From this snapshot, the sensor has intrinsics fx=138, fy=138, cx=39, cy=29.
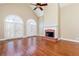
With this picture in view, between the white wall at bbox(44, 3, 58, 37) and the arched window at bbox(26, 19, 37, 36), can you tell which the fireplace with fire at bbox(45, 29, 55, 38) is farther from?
the arched window at bbox(26, 19, 37, 36)

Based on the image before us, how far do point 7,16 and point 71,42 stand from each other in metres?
1.03

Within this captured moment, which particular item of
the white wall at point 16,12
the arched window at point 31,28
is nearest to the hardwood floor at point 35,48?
the arched window at point 31,28

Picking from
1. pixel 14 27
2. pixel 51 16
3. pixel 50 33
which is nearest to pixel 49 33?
pixel 50 33

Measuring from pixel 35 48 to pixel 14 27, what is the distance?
451mm

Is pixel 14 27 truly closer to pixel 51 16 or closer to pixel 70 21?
pixel 51 16

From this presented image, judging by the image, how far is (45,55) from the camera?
205cm

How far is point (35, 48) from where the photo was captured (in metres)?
2.08

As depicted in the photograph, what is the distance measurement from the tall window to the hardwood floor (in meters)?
0.09

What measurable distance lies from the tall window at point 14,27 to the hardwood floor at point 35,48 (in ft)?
0.30

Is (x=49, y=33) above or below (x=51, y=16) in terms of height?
below

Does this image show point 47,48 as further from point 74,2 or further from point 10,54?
point 74,2

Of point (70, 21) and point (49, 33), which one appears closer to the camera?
point (70, 21)

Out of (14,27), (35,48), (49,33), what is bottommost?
(35,48)

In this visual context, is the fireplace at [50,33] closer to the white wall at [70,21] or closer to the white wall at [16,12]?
the white wall at [70,21]
